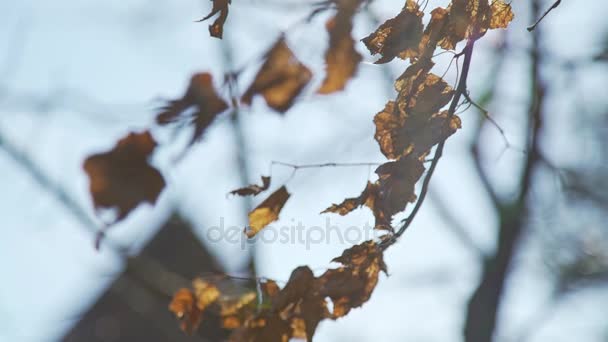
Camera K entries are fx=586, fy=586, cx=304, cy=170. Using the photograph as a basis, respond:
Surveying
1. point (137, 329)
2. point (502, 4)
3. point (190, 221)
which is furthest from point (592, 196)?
point (137, 329)

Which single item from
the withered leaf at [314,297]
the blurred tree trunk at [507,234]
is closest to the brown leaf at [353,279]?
the withered leaf at [314,297]

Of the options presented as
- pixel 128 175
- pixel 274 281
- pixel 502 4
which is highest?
pixel 502 4

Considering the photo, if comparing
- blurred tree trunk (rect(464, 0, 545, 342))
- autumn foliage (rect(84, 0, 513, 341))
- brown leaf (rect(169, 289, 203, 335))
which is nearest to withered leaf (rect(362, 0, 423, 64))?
autumn foliage (rect(84, 0, 513, 341))

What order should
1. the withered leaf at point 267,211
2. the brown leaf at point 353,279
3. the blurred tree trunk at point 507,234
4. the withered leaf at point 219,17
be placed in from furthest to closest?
the blurred tree trunk at point 507,234 < the withered leaf at point 267,211 < the brown leaf at point 353,279 < the withered leaf at point 219,17

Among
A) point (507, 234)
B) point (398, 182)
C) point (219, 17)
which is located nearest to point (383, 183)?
point (398, 182)

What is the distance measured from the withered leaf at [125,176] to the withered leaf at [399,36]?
2.18 feet

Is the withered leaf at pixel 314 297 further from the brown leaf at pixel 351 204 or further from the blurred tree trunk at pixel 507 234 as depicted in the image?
the blurred tree trunk at pixel 507 234

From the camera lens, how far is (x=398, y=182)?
1.01 metres

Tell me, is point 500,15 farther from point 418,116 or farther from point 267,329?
point 267,329

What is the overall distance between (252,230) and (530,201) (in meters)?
1.69

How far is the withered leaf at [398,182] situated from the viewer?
3.26ft

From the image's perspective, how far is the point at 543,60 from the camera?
2.35 m

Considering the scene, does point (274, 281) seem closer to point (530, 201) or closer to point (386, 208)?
point (386, 208)

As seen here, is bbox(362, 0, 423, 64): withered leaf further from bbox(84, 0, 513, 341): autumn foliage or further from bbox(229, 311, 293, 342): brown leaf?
bbox(229, 311, 293, 342): brown leaf
